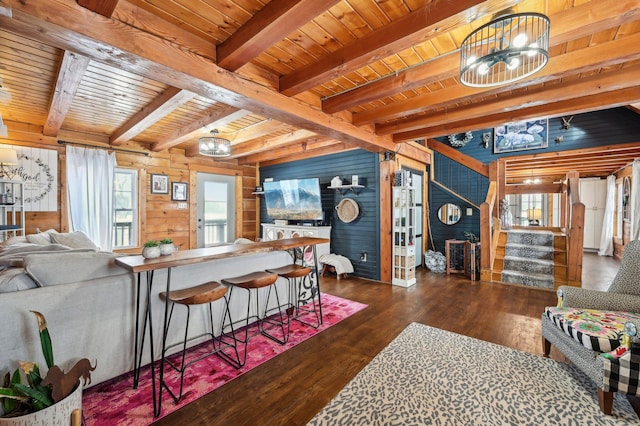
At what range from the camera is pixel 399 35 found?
1917 mm

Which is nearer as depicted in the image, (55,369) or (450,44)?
(55,369)

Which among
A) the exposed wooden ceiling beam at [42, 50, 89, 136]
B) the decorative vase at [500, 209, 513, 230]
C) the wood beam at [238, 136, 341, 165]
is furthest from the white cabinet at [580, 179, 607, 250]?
the exposed wooden ceiling beam at [42, 50, 89, 136]

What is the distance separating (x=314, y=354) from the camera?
98.5 inches

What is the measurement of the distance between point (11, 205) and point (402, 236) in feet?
18.5

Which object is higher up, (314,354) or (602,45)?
(602,45)

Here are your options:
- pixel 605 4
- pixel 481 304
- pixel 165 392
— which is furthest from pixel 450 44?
pixel 165 392

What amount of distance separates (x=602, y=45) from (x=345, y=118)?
2468mm

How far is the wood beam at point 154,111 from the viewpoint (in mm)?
2911

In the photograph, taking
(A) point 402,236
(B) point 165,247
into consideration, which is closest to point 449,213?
(A) point 402,236

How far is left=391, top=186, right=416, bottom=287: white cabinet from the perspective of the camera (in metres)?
4.67

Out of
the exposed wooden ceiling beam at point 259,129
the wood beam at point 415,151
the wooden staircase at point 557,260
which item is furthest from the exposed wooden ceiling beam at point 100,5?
the wooden staircase at point 557,260

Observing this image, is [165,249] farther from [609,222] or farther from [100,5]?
[609,222]

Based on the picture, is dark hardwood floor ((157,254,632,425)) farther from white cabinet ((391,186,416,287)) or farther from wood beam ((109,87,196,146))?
wood beam ((109,87,196,146))

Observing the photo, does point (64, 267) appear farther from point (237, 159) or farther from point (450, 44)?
point (237, 159)
